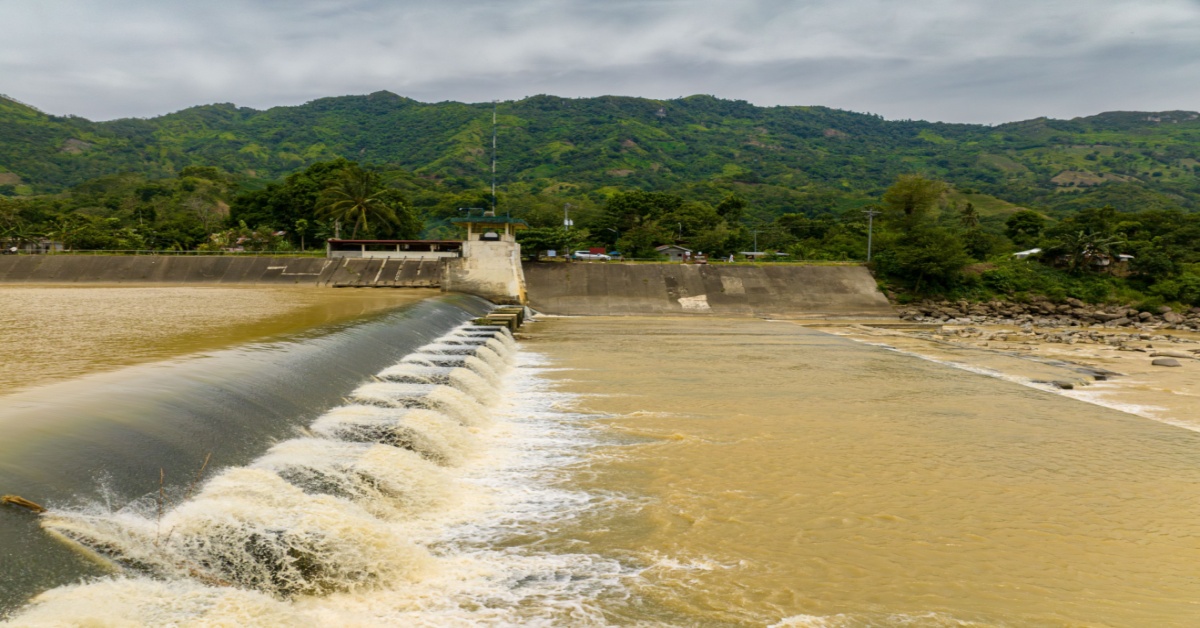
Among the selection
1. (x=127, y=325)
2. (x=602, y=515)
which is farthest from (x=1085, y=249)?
(x=127, y=325)

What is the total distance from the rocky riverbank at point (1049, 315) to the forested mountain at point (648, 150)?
4923cm

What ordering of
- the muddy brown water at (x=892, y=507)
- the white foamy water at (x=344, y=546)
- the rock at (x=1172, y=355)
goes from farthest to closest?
the rock at (x=1172, y=355), the muddy brown water at (x=892, y=507), the white foamy water at (x=344, y=546)

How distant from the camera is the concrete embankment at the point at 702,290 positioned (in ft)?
106

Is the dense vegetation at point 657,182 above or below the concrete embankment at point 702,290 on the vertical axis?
above

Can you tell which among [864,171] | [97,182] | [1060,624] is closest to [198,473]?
[1060,624]

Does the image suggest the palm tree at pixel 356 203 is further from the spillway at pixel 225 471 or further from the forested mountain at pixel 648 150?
the spillway at pixel 225 471

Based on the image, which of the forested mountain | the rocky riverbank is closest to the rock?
the rocky riverbank

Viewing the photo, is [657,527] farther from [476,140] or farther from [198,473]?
[476,140]

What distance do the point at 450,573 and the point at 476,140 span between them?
122 meters

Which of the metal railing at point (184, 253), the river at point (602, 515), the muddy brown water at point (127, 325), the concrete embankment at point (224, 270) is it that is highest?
the metal railing at point (184, 253)

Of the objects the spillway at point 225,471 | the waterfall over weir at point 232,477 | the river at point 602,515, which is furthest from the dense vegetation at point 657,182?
the spillway at point 225,471

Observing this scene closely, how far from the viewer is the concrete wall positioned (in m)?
31.1

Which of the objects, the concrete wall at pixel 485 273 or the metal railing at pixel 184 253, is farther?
the metal railing at pixel 184 253

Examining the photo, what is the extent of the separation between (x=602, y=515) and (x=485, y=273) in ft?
83.5
